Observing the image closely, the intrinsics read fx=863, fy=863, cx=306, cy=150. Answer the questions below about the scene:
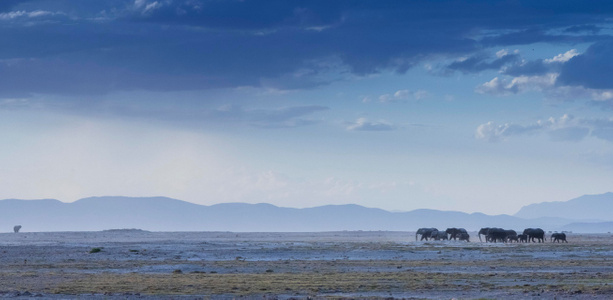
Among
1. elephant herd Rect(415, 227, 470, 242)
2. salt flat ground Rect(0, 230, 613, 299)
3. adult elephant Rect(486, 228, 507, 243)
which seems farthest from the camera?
elephant herd Rect(415, 227, 470, 242)

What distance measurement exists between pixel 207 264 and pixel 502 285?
61.0ft

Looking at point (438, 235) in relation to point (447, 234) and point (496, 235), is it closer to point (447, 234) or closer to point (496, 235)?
point (447, 234)

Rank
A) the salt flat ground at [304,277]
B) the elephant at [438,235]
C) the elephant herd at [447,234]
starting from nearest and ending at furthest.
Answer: the salt flat ground at [304,277]
the elephant herd at [447,234]
the elephant at [438,235]

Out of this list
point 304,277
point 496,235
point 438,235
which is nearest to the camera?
point 304,277

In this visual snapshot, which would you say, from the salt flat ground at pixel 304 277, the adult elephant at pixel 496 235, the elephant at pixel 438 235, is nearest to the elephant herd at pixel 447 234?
the elephant at pixel 438 235

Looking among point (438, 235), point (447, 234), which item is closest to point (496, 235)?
point (447, 234)

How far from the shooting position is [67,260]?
4966 centimetres

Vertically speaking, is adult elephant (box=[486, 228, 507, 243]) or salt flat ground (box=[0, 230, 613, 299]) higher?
adult elephant (box=[486, 228, 507, 243])

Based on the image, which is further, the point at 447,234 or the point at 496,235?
the point at 447,234

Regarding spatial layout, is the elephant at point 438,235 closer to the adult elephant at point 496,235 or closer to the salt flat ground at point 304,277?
the adult elephant at point 496,235

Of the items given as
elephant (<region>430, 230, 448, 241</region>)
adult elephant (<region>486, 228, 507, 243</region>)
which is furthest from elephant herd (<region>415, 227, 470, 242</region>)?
adult elephant (<region>486, 228, 507, 243</region>)

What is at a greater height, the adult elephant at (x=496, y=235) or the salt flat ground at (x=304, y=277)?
the adult elephant at (x=496, y=235)

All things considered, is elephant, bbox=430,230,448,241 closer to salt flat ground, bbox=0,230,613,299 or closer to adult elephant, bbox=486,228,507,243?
adult elephant, bbox=486,228,507,243

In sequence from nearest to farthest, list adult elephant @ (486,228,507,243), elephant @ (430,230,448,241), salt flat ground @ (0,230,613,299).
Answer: salt flat ground @ (0,230,613,299) → adult elephant @ (486,228,507,243) → elephant @ (430,230,448,241)
